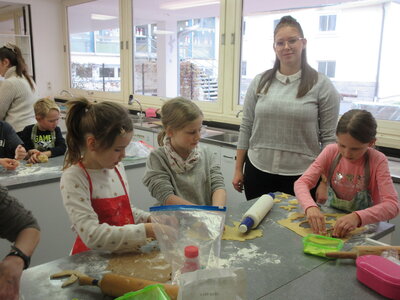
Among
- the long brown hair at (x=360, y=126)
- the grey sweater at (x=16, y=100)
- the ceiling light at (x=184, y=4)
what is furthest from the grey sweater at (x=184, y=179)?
the ceiling light at (x=184, y=4)

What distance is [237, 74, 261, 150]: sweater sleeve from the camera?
A: 1.97 m

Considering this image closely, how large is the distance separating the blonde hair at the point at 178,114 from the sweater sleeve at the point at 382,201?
738 mm

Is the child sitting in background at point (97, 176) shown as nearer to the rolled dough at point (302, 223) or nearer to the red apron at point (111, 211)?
the red apron at point (111, 211)

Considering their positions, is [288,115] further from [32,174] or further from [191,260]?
[32,174]

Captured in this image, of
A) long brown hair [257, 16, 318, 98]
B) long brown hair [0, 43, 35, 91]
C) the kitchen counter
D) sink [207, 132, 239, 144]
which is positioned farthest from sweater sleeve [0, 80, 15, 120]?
the kitchen counter

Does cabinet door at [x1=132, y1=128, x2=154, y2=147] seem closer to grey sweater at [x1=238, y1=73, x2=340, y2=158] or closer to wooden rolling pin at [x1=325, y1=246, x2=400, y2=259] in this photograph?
grey sweater at [x1=238, y1=73, x2=340, y2=158]

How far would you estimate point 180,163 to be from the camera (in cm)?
155

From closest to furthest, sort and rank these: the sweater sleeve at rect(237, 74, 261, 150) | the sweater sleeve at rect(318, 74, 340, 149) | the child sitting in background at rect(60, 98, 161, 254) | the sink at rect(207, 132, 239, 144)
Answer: the child sitting in background at rect(60, 98, 161, 254) < the sweater sleeve at rect(318, 74, 340, 149) < the sweater sleeve at rect(237, 74, 261, 150) < the sink at rect(207, 132, 239, 144)

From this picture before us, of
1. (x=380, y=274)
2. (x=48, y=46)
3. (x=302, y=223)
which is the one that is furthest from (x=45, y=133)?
(x=48, y=46)

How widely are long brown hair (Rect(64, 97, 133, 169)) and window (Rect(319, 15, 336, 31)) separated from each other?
213cm

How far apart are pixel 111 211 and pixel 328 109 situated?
3.70 feet

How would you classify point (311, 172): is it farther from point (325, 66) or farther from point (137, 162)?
point (325, 66)

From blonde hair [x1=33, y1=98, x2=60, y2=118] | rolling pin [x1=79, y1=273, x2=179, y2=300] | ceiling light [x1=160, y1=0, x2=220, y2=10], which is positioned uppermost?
ceiling light [x1=160, y1=0, x2=220, y2=10]

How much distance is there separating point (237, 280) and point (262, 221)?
2.08 ft
